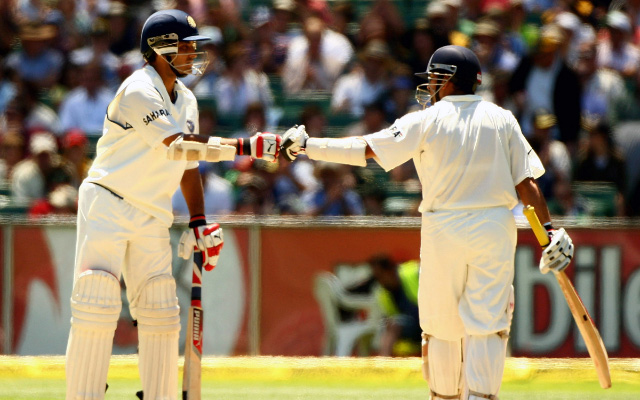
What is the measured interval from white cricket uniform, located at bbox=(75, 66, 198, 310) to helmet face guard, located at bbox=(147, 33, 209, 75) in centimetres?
12

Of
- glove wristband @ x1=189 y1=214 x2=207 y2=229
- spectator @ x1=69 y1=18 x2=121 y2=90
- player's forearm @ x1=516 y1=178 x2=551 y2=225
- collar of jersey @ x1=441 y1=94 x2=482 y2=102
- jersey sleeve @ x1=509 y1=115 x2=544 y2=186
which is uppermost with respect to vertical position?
spectator @ x1=69 y1=18 x2=121 y2=90

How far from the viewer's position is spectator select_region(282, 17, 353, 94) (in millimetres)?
11211

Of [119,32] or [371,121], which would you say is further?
[119,32]

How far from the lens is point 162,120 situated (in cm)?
584

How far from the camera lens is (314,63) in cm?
1125

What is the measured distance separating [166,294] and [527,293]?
3.91 meters

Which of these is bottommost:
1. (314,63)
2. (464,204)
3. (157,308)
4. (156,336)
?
(156,336)

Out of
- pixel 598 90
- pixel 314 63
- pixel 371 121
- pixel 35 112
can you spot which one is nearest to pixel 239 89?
pixel 314 63

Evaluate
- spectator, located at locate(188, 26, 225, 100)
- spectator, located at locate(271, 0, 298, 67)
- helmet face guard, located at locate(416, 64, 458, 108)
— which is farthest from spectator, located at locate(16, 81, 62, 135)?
helmet face guard, located at locate(416, 64, 458, 108)

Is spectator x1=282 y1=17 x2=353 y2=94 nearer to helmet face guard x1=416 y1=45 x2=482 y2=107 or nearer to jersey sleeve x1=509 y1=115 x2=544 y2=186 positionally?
helmet face guard x1=416 y1=45 x2=482 y2=107

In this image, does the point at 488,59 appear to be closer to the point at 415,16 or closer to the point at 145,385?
the point at 415,16

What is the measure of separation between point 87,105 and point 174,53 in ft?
17.5

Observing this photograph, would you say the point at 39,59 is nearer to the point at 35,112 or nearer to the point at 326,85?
the point at 35,112

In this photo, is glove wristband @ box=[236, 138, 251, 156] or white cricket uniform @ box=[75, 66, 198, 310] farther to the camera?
glove wristband @ box=[236, 138, 251, 156]
